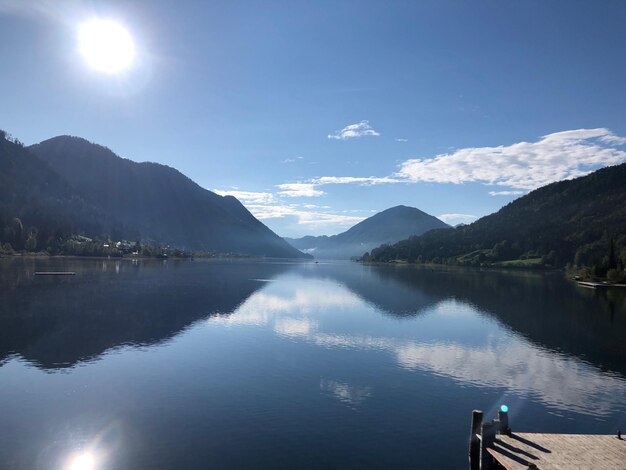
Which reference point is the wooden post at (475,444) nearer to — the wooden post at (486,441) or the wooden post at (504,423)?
the wooden post at (486,441)

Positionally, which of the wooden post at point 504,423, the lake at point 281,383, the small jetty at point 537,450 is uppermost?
the wooden post at point 504,423

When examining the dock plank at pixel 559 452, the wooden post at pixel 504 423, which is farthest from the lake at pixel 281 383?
the dock plank at pixel 559 452

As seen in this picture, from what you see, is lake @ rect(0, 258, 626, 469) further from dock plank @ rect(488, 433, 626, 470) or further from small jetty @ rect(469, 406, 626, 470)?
dock plank @ rect(488, 433, 626, 470)

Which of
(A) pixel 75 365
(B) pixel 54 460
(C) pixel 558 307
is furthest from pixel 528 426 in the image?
(C) pixel 558 307

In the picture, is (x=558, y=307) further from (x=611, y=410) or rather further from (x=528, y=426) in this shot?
(x=528, y=426)

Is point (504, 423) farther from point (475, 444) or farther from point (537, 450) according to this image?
point (537, 450)

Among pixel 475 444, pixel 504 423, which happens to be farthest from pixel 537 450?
pixel 475 444

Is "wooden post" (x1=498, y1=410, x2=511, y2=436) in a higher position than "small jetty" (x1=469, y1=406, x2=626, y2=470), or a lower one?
higher

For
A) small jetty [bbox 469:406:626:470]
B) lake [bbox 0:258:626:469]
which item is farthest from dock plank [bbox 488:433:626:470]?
lake [bbox 0:258:626:469]
